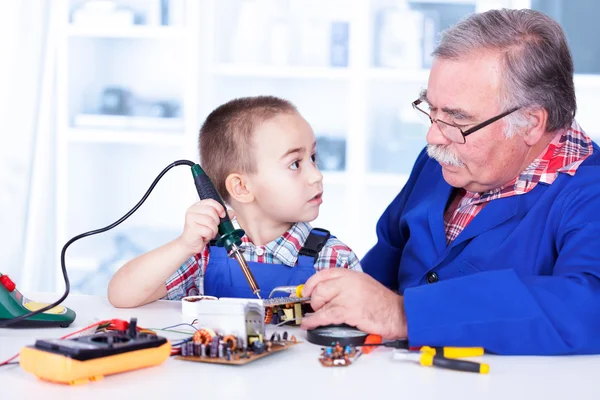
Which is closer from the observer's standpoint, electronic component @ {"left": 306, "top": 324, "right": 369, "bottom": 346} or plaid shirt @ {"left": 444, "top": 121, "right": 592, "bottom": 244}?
electronic component @ {"left": 306, "top": 324, "right": 369, "bottom": 346}

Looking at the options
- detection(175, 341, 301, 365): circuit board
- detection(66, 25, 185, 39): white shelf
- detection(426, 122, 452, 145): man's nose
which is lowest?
detection(175, 341, 301, 365): circuit board

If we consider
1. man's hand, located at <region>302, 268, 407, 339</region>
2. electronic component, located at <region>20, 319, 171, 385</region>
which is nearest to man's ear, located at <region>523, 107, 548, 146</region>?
man's hand, located at <region>302, 268, 407, 339</region>

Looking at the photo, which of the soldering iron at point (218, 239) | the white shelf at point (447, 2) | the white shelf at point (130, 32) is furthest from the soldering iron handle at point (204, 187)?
the white shelf at point (447, 2)

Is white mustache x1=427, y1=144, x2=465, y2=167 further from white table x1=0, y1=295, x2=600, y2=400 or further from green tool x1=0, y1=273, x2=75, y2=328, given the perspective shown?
green tool x1=0, y1=273, x2=75, y2=328

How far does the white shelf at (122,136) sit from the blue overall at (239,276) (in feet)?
7.38

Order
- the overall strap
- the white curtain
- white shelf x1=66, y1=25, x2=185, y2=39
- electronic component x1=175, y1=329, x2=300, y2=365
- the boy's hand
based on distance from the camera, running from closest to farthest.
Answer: electronic component x1=175, y1=329, x2=300, y2=365
the boy's hand
the overall strap
the white curtain
white shelf x1=66, y1=25, x2=185, y2=39

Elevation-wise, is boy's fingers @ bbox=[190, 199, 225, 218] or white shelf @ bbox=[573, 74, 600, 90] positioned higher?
white shelf @ bbox=[573, 74, 600, 90]

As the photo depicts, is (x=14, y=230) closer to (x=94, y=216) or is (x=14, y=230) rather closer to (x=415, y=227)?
(x=94, y=216)

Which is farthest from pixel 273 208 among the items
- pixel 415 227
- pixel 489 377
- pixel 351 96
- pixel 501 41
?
pixel 351 96

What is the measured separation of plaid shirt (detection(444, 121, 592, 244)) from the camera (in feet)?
5.31

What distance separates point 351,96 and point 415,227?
2.20 meters

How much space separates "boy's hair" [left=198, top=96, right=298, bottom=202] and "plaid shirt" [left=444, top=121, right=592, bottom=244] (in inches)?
17.1

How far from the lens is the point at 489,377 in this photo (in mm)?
1131

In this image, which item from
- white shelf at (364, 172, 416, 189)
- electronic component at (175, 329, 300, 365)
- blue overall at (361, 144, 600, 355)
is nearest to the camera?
electronic component at (175, 329, 300, 365)
